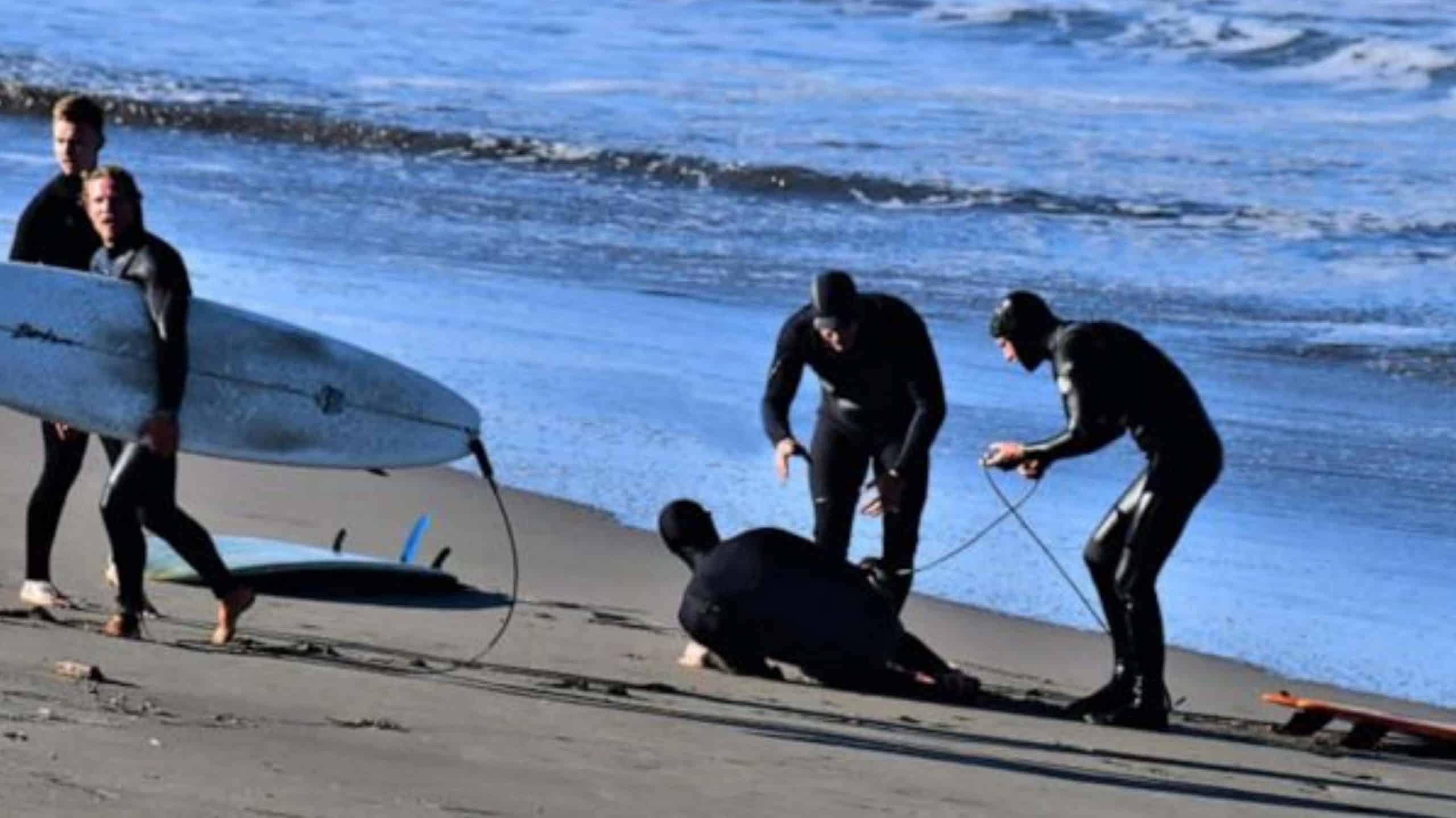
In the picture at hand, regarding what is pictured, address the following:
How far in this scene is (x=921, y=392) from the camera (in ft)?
32.0

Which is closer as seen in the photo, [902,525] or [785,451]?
[785,451]

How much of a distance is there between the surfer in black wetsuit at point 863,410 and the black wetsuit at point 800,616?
0.31 meters

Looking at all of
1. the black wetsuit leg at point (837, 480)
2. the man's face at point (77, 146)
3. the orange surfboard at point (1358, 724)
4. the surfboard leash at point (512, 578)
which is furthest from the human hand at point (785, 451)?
the man's face at point (77, 146)

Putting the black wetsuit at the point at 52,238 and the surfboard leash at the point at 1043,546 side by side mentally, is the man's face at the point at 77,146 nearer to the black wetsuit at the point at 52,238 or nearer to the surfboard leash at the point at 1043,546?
the black wetsuit at the point at 52,238

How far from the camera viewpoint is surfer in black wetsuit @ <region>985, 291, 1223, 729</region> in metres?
9.45

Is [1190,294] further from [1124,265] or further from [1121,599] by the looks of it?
[1121,599]

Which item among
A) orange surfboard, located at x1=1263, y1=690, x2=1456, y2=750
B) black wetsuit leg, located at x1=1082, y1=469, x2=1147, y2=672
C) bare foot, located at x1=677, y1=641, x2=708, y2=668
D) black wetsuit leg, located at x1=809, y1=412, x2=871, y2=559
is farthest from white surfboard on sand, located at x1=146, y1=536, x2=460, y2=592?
orange surfboard, located at x1=1263, y1=690, x2=1456, y2=750

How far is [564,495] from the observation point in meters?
12.3

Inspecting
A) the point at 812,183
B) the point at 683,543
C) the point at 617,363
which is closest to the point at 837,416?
the point at 683,543

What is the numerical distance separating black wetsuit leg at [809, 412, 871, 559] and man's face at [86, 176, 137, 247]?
2.28 m

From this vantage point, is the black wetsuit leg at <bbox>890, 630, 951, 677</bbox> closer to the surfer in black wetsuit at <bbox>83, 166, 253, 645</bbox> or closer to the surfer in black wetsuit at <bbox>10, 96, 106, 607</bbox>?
the surfer in black wetsuit at <bbox>83, 166, 253, 645</bbox>

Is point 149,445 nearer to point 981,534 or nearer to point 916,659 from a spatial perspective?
point 916,659

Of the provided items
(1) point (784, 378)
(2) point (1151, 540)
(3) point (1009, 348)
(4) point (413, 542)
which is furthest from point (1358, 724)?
(4) point (413, 542)

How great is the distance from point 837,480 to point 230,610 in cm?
196
